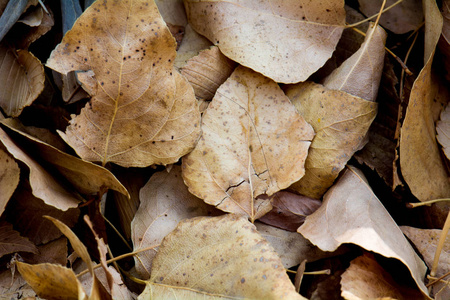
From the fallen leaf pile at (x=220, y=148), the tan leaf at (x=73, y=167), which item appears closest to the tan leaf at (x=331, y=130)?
the fallen leaf pile at (x=220, y=148)

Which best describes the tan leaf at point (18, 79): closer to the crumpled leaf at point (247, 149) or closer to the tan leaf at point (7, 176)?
the tan leaf at point (7, 176)

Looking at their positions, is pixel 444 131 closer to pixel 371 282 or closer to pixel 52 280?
pixel 371 282

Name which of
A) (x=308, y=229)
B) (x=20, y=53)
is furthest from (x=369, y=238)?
(x=20, y=53)

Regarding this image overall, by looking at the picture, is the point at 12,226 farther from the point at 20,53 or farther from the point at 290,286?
the point at 290,286

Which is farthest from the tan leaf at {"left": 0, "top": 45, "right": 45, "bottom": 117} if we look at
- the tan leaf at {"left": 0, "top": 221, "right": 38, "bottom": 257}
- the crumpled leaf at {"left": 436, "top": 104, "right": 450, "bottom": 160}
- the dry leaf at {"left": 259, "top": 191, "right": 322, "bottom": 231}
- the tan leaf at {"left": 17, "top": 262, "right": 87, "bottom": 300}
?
the crumpled leaf at {"left": 436, "top": 104, "right": 450, "bottom": 160}

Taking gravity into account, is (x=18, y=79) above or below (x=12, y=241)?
above

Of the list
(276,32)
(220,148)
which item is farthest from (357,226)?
(276,32)
